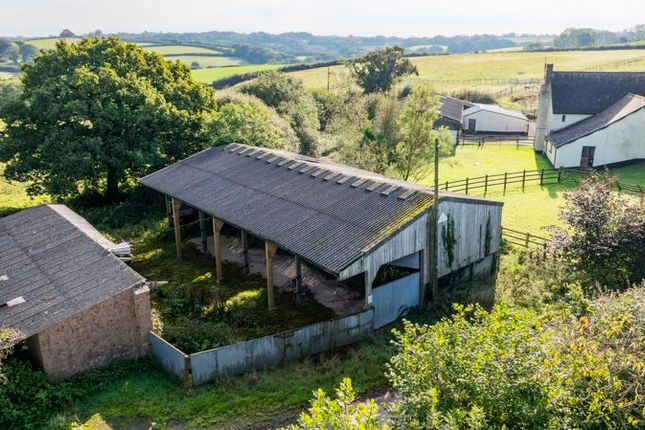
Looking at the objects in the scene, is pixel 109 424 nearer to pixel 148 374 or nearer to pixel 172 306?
pixel 148 374

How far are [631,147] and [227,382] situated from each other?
129 ft

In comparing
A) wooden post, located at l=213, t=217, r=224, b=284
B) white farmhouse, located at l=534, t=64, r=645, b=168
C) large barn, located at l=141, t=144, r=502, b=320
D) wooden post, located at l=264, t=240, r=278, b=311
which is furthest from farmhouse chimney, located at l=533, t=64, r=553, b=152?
wooden post, located at l=264, t=240, r=278, b=311

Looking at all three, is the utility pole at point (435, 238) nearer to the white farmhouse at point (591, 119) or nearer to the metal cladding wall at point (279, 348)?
the metal cladding wall at point (279, 348)

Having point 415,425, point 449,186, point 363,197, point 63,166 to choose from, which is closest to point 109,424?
point 415,425

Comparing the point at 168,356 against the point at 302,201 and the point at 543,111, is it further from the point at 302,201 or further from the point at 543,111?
the point at 543,111

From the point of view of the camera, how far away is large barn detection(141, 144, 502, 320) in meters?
18.9

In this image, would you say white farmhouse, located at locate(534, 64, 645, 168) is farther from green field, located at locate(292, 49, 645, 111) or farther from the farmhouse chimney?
green field, located at locate(292, 49, 645, 111)

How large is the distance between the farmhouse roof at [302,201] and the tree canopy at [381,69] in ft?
140

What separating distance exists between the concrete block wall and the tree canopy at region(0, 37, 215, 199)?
15.8 meters

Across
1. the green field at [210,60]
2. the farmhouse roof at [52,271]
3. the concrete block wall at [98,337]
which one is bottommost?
the concrete block wall at [98,337]

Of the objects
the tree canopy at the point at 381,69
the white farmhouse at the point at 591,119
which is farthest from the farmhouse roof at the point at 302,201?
the tree canopy at the point at 381,69

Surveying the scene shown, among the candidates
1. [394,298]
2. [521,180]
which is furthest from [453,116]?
[394,298]

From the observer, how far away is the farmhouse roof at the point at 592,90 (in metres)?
48.4

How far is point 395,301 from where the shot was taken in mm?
20141
